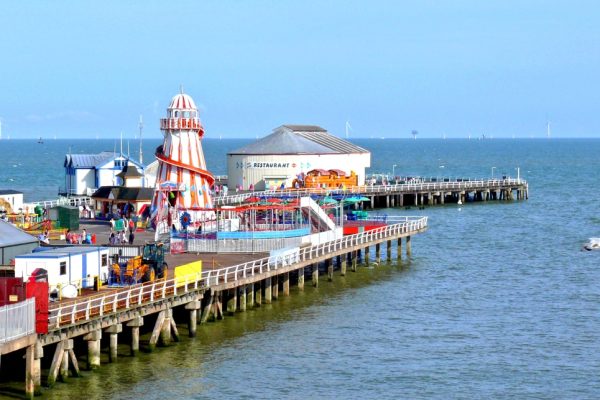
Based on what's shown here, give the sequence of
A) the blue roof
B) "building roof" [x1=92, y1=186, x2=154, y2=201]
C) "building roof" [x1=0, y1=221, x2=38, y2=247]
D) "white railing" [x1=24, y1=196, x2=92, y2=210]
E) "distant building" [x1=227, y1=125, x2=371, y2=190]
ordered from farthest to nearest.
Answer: "distant building" [x1=227, y1=125, x2=371, y2=190] → "white railing" [x1=24, y1=196, x2=92, y2=210] → "building roof" [x1=92, y1=186, x2=154, y2=201] → "building roof" [x1=0, y1=221, x2=38, y2=247] → the blue roof

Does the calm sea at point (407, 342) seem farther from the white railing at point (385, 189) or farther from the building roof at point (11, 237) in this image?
the white railing at point (385, 189)

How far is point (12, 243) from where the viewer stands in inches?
1871

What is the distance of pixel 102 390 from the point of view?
131ft

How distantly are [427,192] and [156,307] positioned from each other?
72.6m

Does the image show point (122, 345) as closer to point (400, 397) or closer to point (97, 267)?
point (97, 267)

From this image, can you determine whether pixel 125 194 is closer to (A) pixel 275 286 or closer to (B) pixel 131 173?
(B) pixel 131 173

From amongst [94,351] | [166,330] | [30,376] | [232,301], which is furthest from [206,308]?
[30,376]

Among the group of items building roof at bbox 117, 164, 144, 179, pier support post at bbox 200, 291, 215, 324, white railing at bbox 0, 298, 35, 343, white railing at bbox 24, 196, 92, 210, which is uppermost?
building roof at bbox 117, 164, 144, 179

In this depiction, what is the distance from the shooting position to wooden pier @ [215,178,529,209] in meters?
105

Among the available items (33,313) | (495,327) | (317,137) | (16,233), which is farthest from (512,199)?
(33,313)

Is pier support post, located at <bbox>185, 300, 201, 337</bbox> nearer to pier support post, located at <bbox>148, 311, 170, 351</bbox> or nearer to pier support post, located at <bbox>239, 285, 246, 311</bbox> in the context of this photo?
pier support post, located at <bbox>148, 311, 170, 351</bbox>

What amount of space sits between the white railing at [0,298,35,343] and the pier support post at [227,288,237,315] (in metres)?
16.1

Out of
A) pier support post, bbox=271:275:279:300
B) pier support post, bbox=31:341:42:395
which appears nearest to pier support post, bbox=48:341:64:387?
pier support post, bbox=31:341:42:395

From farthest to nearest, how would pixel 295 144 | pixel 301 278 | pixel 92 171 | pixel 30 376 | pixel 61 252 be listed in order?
1. pixel 295 144
2. pixel 92 171
3. pixel 301 278
4. pixel 61 252
5. pixel 30 376
